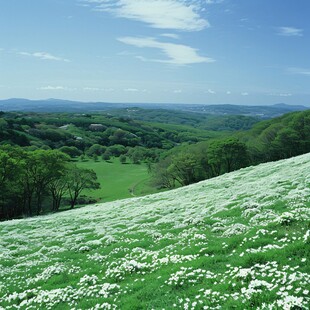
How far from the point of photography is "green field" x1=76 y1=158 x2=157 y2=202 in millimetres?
112188

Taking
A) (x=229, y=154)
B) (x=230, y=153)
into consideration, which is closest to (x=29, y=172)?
(x=229, y=154)

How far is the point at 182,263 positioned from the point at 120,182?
426ft

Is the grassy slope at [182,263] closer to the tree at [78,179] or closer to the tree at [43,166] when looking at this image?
the tree at [43,166]

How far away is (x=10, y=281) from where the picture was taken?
52.2 ft

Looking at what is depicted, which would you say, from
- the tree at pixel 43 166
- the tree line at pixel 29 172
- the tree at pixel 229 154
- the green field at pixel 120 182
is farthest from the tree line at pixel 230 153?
the tree at pixel 43 166

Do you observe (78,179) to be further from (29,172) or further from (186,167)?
(186,167)

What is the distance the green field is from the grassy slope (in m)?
83.6

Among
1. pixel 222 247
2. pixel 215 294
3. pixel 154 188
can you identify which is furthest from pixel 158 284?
pixel 154 188

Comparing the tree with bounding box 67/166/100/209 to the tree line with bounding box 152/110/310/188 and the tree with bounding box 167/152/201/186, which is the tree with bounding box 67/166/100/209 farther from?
the tree line with bounding box 152/110/310/188

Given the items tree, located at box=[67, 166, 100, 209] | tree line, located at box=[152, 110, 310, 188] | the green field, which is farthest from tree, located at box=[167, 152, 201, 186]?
tree, located at box=[67, 166, 100, 209]

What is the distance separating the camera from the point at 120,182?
5571 inches

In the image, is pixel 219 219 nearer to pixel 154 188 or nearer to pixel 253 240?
pixel 253 240

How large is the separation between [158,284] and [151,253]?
4070 millimetres

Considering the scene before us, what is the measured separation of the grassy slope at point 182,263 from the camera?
32.1 ft
